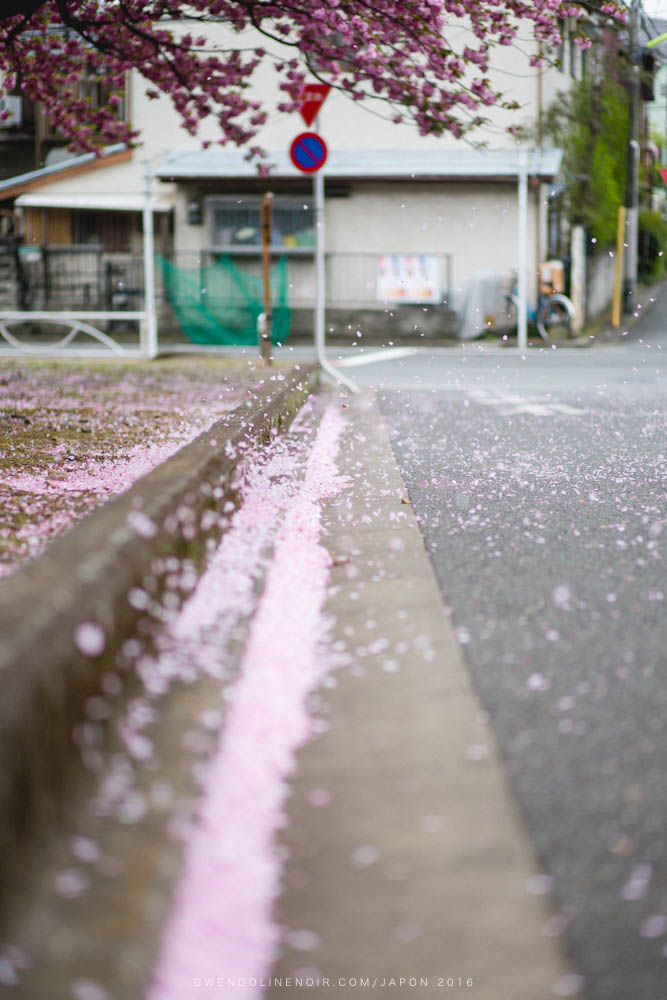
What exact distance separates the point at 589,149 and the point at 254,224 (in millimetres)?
7479

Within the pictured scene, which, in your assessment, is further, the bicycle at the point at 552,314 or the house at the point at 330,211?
the house at the point at 330,211

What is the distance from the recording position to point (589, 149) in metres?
26.2

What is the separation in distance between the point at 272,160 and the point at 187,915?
2381cm

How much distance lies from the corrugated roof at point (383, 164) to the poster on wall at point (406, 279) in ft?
5.44

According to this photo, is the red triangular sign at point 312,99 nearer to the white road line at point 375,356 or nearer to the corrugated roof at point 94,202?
the white road line at point 375,356

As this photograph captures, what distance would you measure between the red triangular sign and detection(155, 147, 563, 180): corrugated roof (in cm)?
1224

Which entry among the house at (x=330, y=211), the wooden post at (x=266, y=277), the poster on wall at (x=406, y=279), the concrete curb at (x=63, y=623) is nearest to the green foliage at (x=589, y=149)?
the house at (x=330, y=211)

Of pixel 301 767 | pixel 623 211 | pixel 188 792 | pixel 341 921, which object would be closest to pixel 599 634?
pixel 301 767

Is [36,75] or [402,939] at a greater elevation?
[36,75]

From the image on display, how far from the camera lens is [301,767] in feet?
Answer: 7.86

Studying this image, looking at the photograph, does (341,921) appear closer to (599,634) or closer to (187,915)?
Result: (187,915)

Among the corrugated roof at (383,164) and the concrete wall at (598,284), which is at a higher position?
the corrugated roof at (383,164)

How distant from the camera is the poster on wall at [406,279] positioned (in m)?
23.3

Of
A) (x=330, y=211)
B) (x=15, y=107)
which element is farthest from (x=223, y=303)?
(x=15, y=107)
